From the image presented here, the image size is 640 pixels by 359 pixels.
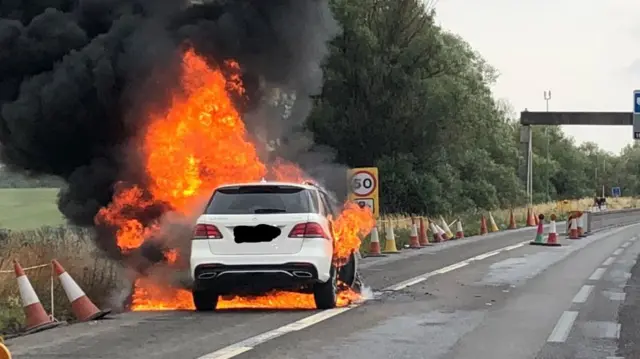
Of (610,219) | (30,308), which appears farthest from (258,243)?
A: (610,219)

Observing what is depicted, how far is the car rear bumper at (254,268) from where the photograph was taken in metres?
10.7

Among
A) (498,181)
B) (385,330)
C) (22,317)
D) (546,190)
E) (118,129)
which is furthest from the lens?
(546,190)

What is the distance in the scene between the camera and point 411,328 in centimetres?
998

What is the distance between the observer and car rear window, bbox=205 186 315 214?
1093cm

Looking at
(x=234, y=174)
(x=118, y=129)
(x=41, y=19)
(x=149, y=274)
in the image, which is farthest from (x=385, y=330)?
(x=41, y=19)

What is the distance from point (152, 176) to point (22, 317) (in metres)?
4.18

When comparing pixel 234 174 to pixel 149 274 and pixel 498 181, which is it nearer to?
pixel 149 274

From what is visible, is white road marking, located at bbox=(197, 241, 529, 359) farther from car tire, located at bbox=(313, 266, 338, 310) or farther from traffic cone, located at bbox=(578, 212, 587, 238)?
traffic cone, located at bbox=(578, 212, 587, 238)

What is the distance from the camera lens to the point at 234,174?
1446cm

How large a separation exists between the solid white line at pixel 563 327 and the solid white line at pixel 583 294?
1467 millimetres

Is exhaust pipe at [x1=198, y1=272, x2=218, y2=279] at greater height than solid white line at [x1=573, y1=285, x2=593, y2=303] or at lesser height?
greater

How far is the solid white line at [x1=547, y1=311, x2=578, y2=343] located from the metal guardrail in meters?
23.5

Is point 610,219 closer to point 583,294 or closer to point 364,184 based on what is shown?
point 364,184

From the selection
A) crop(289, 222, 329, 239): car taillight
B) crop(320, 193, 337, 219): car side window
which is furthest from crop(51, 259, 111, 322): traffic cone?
crop(320, 193, 337, 219): car side window
